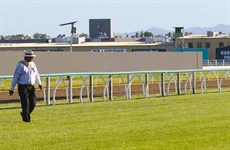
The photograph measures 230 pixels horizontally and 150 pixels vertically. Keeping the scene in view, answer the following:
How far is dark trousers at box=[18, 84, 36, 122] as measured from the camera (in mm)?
15180

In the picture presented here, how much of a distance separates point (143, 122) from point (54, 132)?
2.43 meters

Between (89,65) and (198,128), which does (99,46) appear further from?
(198,128)

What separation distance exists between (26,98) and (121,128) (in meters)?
2.27

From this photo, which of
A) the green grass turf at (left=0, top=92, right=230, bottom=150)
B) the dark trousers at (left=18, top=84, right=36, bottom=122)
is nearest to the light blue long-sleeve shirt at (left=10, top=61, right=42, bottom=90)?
the dark trousers at (left=18, top=84, right=36, bottom=122)

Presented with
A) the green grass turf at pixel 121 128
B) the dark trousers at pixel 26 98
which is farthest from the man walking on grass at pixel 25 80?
the green grass turf at pixel 121 128

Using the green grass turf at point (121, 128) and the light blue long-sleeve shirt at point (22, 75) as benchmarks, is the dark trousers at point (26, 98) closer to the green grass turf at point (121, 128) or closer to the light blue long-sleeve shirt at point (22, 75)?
the light blue long-sleeve shirt at point (22, 75)

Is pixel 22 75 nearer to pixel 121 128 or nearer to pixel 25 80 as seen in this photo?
pixel 25 80

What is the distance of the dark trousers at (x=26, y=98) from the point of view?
1518 cm

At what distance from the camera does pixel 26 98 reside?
15.2m

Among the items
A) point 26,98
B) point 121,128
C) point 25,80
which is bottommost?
point 121,128

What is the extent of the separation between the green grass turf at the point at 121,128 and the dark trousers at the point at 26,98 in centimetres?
25

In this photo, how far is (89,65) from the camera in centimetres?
4572

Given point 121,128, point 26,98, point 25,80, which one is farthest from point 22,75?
point 121,128

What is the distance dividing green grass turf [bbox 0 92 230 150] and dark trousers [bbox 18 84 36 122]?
0.25 metres
